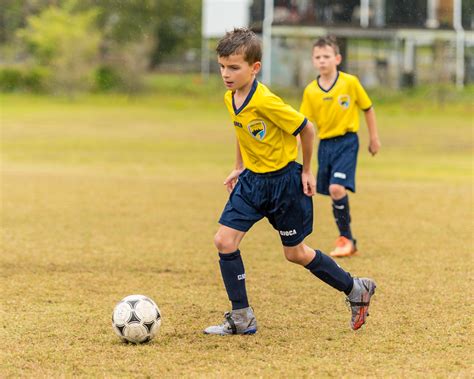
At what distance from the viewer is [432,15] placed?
145 ft

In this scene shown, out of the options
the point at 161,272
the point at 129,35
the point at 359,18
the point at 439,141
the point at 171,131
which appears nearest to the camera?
the point at 161,272

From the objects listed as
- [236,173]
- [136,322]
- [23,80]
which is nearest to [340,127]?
[236,173]

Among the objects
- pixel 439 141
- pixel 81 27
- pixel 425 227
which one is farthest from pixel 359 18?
pixel 425 227

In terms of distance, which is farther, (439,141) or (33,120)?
(33,120)

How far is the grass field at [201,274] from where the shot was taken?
514cm

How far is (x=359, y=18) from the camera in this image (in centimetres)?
4306

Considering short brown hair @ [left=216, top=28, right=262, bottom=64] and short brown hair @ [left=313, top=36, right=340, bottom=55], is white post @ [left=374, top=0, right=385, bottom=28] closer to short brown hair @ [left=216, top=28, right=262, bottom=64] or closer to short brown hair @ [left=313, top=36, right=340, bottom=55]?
short brown hair @ [left=313, top=36, right=340, bottom=55]

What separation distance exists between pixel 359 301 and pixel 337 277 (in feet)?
0.67

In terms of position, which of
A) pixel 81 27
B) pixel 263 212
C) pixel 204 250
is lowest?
pixel 204 250

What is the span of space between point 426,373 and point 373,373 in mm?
278

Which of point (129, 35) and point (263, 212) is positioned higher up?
point (129, 35)

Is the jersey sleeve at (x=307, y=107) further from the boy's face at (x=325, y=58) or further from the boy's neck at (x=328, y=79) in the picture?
the boy's face at (x=325, y=58)

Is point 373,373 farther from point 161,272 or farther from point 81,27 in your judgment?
point 81,27

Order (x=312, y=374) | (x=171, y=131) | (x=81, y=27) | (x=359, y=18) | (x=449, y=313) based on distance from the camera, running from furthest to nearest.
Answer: (x=81, y=27), (x=359, y=18), (x=171, y=131), (x=449, y=313), (x=312, y=374)
